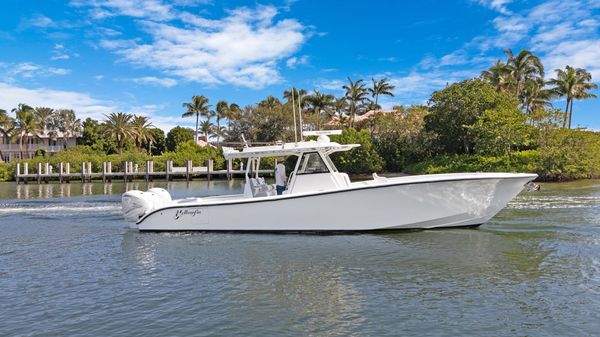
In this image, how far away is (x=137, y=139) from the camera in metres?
77.6

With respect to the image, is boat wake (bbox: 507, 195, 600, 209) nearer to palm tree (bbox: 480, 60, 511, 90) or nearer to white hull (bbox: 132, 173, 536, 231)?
white hull (bbox: 132, 173, 536, 231)

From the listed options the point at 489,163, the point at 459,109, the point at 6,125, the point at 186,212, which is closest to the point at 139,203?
the point at 186,212

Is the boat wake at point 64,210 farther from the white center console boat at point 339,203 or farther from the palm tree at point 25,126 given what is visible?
the palm tree at point 25,126

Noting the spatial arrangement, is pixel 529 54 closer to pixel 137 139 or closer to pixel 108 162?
pixel 108 162

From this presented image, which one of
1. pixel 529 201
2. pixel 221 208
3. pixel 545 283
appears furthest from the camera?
pixel 529 201

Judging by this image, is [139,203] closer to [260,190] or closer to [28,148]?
[260,190]

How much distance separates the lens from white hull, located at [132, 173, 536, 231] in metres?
12.4

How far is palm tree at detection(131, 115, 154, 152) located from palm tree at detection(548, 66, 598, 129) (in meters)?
58.5

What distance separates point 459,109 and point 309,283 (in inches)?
1417

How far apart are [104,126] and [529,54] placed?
6211cm

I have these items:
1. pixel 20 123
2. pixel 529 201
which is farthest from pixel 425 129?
pixel 20 123

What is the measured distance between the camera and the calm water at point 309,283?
263 inches

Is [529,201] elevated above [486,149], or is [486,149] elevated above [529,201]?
[486,149]

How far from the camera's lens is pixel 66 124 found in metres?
84.8
